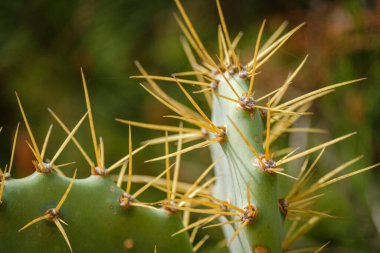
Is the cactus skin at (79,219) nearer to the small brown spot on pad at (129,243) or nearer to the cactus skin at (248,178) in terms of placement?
the small brown spot on pad at (129,243)

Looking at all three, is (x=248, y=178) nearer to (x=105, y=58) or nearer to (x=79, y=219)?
(x=79, y=219)

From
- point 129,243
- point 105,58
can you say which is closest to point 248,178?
point 129,243

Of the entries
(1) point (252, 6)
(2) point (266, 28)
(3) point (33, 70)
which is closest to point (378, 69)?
(2) point (266, 28)

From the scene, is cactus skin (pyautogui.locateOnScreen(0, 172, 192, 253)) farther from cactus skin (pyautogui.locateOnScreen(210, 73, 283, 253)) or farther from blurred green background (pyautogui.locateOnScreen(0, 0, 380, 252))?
blurred green background (pyautogui.locateOnScreen(0, 0, 380, 252))

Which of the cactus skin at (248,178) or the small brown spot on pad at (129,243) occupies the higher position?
the cactus skin at (248,178)

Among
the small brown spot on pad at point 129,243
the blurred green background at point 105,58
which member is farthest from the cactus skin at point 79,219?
the blurred green background at point 105,58

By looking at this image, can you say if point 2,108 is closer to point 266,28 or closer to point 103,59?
point 103,59
